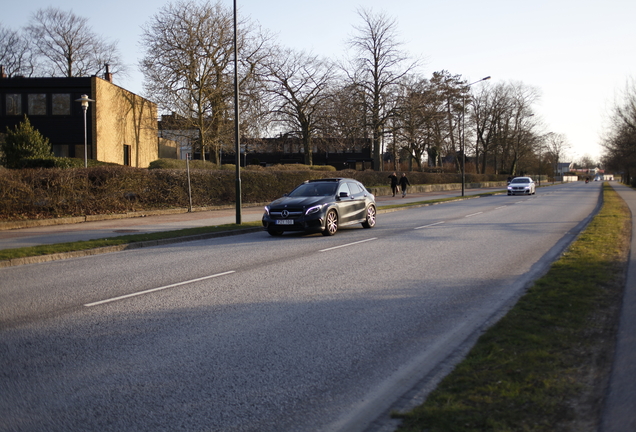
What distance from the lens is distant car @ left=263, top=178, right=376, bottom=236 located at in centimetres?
1453

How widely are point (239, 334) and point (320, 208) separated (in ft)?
30.5

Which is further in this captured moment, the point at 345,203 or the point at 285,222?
the point at 345,203

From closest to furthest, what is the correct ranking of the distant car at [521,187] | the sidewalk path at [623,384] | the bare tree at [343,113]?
the sidewalk path at [623,384], the distant car at [521,187], the bare tree at [343,113]

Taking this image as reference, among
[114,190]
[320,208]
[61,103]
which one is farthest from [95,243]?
[61,103]

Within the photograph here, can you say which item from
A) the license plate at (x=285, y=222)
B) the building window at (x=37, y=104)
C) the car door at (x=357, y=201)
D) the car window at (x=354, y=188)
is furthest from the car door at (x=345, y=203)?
the building window at (x=37, y=104)

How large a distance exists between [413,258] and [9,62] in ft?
218

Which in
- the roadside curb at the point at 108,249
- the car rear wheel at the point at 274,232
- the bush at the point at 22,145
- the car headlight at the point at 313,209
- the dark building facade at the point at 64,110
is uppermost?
the dark building facade at the point at 64,110

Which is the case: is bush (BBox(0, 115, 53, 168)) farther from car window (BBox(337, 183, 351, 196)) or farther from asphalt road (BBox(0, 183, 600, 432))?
asphalt road (BBox(0, 183, 600, 432))

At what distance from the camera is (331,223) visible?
1516 cm

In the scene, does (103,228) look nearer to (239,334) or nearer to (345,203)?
(345,203)

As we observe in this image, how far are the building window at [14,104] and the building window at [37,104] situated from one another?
23.6 inches

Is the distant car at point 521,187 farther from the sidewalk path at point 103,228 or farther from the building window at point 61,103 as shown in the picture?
the building window at point 61,103

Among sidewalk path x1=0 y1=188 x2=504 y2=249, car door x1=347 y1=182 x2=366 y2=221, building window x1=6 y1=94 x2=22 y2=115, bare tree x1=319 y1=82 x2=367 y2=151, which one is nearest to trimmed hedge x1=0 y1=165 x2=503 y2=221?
sidewalk path x1=0 y1=188 x2=504 y2=249

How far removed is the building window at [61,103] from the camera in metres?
35.5
